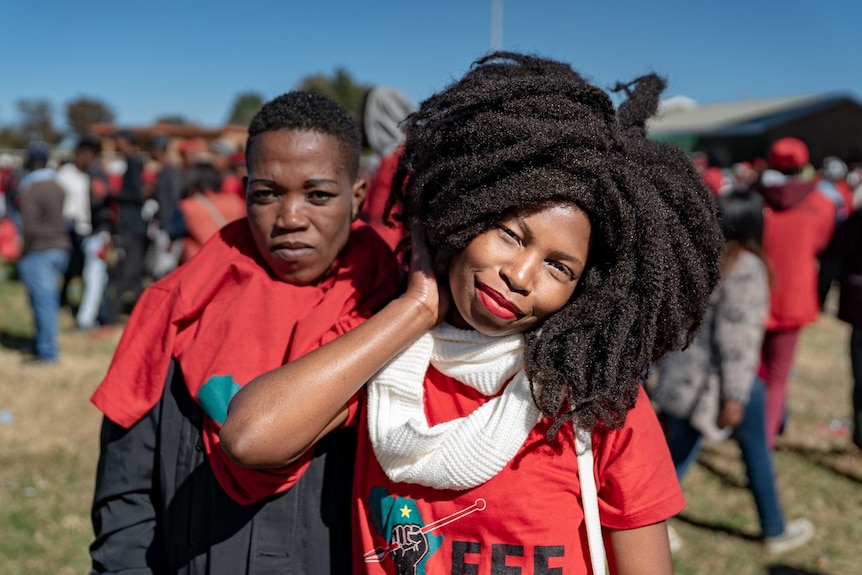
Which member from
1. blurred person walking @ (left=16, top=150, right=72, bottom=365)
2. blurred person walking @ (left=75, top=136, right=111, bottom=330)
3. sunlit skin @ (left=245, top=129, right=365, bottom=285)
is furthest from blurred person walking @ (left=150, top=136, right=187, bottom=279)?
sunlit skin @ (left=245, top=129, right=365, bottom=285)

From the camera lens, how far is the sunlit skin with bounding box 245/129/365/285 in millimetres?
1690

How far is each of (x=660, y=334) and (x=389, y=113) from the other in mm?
3412

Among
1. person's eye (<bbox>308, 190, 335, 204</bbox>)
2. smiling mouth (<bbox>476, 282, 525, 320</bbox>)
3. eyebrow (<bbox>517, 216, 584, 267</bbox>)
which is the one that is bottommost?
smiling mouth (<bbox>476, 282, 525, 320</bbox>)

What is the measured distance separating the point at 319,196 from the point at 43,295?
21.3ft

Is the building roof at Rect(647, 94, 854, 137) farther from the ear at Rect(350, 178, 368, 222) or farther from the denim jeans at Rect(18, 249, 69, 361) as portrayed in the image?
the ear at Rect(350, 178, 368, 222)

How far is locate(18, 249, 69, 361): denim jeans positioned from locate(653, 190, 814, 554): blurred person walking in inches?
231

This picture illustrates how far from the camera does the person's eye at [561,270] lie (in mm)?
1433

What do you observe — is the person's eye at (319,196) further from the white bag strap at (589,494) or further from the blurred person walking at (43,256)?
the blurred person walking at (43,256)

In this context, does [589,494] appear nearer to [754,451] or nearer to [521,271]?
[521,271]

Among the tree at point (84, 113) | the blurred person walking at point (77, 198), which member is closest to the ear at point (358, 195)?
the blurred person walking at point (77, 198)

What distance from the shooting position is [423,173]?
1.57 metres

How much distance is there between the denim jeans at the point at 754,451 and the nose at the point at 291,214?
2833 millimetres

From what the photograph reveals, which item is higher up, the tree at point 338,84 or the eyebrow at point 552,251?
the tree at point 338,84

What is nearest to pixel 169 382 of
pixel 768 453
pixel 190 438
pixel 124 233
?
pixel 190 438
